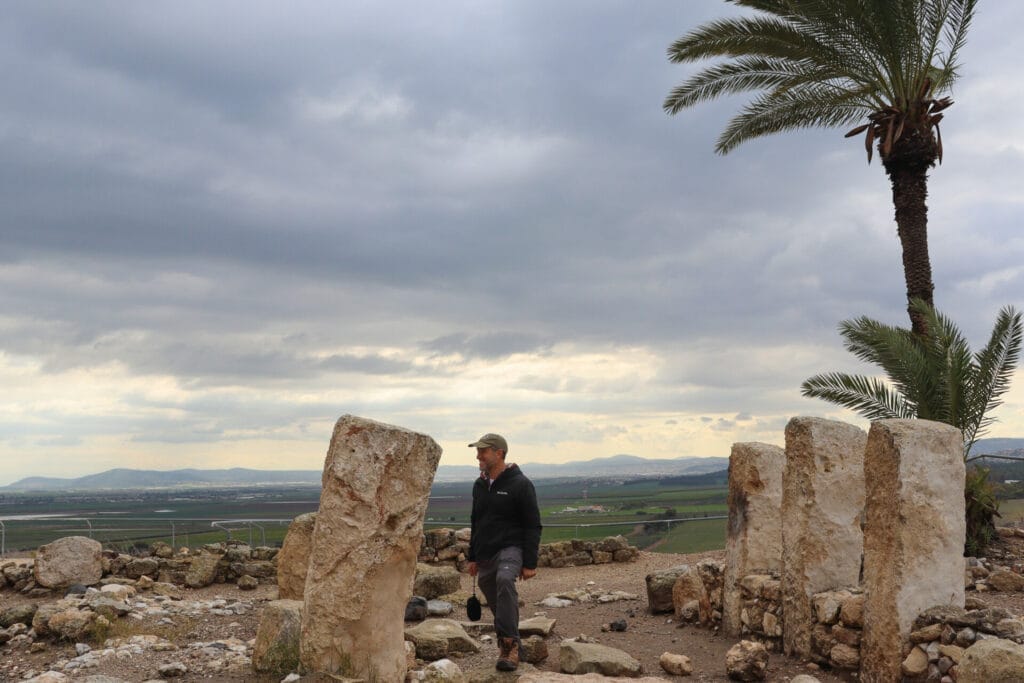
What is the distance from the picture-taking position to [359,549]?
23.6 feet

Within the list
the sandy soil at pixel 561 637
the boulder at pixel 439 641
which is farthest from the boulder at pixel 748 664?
the boulder at pixel 439 641

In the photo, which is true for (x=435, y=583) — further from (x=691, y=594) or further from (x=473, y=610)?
(x=473, y=610)

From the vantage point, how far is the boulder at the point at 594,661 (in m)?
8.13

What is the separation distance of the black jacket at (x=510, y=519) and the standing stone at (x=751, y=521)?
11.2 feet

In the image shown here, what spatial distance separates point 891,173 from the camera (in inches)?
650

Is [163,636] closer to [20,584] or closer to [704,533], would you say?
[20,584]

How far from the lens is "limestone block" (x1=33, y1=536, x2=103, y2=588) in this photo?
1412 cm

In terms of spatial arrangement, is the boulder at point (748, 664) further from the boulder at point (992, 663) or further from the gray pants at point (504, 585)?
the gray pants at point (504, 585)

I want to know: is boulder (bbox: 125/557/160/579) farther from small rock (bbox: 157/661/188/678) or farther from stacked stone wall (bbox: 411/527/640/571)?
small rock (bbox: 157/661/188/678)

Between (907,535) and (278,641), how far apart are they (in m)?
5.57

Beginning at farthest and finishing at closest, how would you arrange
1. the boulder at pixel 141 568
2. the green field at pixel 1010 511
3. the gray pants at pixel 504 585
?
the green field at pixel 1010 511 < the boulder at pixel 141 568 < the gray pants at pixel 504 585

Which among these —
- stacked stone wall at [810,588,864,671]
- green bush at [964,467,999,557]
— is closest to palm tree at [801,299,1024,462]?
green bush at [964,467,999,557]

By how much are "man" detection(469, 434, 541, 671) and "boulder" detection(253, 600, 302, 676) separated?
1.73m

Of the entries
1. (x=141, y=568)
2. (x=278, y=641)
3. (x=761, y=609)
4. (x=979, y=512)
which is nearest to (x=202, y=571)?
(x=141, y=568)
